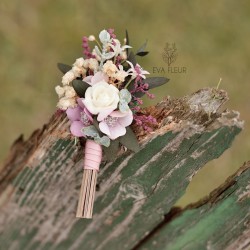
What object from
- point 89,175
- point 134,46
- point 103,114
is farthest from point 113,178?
point 134,46

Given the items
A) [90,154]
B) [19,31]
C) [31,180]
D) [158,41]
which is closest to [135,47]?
→ [158,41]

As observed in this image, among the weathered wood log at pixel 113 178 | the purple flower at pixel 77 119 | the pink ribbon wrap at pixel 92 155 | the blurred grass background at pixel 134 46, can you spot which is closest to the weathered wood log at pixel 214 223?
the weathered wood log at pixel 113 178

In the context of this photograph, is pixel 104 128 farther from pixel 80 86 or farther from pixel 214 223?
pixel 214 223

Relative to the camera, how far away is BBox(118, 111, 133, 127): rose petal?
181 cm

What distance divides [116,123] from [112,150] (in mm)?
118

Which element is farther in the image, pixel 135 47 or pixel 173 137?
pixel 135 47

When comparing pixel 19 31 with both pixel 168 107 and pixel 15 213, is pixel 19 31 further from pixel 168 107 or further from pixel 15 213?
pixel 168 107

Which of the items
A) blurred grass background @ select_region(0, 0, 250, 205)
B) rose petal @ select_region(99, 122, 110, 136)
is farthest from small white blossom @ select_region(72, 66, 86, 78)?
blurred grass background @ select_region(0, 0, 250, 205)

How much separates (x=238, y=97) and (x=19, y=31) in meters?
1.67

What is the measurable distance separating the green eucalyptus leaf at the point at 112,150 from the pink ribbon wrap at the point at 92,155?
26mm

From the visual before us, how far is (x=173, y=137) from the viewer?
6.45ft

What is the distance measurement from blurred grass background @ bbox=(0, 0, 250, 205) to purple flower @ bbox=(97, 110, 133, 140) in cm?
163

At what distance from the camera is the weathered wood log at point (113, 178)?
6.39 feet

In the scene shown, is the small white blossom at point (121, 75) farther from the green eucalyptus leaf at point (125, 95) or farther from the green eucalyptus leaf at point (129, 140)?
the green eucalyptus leaf at point (129, 140)
